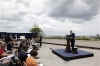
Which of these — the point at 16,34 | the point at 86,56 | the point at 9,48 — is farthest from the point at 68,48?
the point at 16,34

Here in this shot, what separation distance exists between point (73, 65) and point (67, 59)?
1.23 metres

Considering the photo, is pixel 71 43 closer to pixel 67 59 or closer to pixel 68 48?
pixel 68 48

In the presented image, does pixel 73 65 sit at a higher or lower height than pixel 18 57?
lower

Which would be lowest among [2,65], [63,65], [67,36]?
[63,65]

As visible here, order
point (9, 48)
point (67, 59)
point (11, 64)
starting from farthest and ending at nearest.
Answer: point (9, 48)
point (67, 59)
point (11, 64)

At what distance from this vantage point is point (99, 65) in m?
6.96

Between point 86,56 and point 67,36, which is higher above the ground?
point 67,36

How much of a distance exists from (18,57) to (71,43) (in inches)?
234

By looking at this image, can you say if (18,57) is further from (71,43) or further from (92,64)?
(71,43)

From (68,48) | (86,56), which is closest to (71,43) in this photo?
(68,48)

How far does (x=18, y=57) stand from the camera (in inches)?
204

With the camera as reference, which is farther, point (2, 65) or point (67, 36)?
point (67, 36)

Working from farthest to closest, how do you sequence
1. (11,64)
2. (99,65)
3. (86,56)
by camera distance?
1. (86,56)
2. (99,65)
3. (11,64)

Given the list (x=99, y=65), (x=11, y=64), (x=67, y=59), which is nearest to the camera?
(x=11, y=64)
